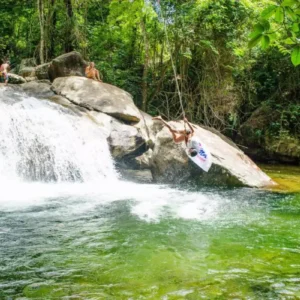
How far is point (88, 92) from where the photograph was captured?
35.8 feet

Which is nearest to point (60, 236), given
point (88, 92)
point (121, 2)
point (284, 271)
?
point (284, 271)

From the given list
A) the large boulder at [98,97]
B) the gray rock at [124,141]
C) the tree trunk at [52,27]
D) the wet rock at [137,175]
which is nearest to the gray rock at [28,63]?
the tree trunk at [52,27]

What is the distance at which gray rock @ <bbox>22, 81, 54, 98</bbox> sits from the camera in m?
11.2

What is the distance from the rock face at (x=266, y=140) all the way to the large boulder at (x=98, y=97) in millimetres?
4885

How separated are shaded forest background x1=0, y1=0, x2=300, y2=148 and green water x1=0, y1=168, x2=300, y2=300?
7.03 metres

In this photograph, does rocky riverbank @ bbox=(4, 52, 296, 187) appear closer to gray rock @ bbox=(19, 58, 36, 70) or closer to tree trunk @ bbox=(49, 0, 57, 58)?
gray rock @ bbox=(19, 58, 36, 70)

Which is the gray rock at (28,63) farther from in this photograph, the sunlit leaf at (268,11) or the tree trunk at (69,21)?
the sunlit leaf at (268,11)

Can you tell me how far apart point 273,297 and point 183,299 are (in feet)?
2.43

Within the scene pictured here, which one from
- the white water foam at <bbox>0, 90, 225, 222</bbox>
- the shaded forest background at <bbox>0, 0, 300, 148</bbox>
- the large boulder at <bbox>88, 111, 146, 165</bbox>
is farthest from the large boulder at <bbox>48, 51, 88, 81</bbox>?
the large boulder at <bbox>88, 111, 146, 165</bbox>

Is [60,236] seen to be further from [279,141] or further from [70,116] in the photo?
[279,141]

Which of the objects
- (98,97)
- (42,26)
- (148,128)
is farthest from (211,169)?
(42,26)

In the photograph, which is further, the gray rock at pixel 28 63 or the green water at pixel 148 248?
the gray rock at pixel 28 63

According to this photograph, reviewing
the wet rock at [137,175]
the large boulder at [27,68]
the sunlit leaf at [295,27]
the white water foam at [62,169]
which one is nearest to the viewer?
the sunlit leaf at [295,27]

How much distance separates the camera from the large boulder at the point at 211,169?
8.84 m
